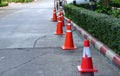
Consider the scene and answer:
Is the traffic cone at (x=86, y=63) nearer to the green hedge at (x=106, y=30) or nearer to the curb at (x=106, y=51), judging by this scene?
the curb at (x=106, y=51)

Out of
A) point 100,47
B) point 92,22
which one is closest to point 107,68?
point 100,47

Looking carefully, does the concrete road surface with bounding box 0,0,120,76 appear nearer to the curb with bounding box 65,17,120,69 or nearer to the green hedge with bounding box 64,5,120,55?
the curb with bounding box 65,17,120,69

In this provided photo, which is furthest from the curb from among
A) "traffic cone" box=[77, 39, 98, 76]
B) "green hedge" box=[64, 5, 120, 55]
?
"traffic cone" box=[77, 39, 98, 76]

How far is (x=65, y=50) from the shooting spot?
10.8 metres

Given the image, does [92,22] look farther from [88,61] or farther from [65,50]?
[88,61]

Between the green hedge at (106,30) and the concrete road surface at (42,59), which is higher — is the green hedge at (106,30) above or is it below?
above

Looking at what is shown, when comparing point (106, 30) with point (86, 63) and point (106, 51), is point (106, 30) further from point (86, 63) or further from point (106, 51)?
point (86, 63)

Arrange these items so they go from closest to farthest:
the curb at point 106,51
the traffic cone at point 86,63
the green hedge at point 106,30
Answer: the traffic cone at point 86,63 < the curb at point 106,51 < the green hedge at point 106,30

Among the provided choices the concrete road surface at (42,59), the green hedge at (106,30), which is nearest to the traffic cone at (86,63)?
the concrete road surface at (42,59)

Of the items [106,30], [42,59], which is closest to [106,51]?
[106,30]

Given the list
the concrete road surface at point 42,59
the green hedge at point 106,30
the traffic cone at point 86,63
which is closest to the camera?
the traffic cone at point 86,63

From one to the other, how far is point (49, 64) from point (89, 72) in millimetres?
1859

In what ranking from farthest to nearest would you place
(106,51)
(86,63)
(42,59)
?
(42,59) < (106,51) < (86,63)

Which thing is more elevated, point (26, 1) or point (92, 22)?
point (92, 22)
